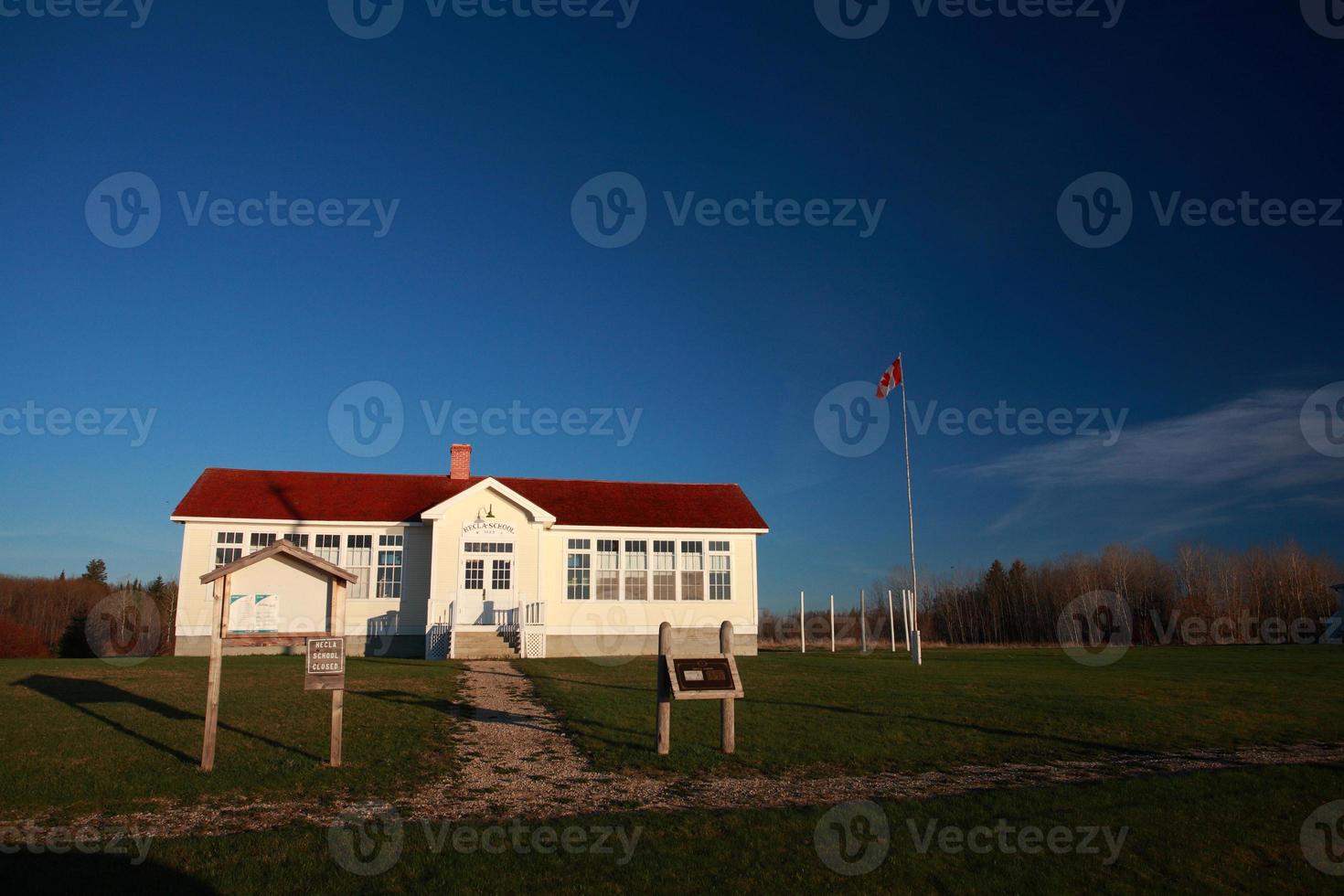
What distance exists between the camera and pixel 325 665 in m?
10.4

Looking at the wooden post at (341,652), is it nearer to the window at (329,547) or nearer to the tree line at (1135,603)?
the window at (329,547)

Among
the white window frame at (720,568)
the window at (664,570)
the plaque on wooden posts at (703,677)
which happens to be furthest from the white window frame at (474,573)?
the plaque on wooden posts at (703,677)

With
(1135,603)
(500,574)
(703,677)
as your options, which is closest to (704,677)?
(703,677)

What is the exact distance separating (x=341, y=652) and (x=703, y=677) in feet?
15.2

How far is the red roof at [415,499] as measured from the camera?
27766 mm

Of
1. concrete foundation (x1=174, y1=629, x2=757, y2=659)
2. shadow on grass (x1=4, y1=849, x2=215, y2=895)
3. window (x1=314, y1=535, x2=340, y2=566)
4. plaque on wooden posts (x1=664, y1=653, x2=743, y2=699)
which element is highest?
window (x1=314, y1=535, x2=340, y2=566)

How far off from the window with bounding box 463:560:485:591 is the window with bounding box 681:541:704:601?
692 cm

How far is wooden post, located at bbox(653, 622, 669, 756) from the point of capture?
10.8 metres

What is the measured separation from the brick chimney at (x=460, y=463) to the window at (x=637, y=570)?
23.6ft

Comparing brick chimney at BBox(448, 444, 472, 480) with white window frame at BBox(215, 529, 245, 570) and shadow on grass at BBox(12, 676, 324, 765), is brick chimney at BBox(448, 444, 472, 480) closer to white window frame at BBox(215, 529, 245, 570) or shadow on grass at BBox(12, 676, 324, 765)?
white window frame at BBox(215, 529, 245, 570)

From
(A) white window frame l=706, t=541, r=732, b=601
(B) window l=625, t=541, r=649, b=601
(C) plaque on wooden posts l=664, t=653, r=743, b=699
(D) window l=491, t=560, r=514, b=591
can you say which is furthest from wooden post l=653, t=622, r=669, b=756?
(A) white window frame l=706, t=541, r=732, b=601

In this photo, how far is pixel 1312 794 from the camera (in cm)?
851

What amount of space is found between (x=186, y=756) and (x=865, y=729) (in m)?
9.00

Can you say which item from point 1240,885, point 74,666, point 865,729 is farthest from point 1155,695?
point 74,666
